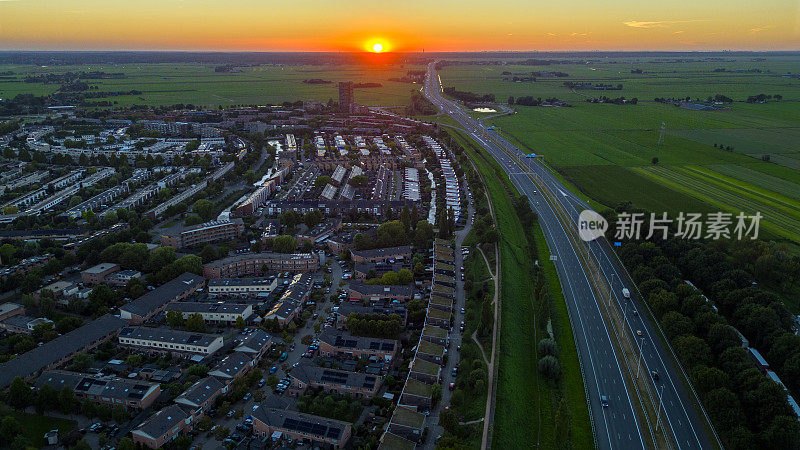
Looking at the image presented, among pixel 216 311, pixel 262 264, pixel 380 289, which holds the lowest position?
pixel 216 311

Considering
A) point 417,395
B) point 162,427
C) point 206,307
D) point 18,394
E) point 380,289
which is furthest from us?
point 380,289

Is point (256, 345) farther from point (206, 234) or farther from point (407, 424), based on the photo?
point (206, 234)

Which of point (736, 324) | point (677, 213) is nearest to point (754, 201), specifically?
point (677, 213)

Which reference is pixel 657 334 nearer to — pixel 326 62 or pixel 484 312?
pixel 484 312

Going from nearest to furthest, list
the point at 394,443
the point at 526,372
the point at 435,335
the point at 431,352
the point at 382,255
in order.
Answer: the point at 394,443 < the point at 526,372 < the point at 431,352 < the point at 435,335 < the point at 382,255

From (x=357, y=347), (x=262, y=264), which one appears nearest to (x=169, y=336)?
(x=262, y=264)

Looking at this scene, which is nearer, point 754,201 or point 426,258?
point 426,258

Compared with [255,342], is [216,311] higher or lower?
higher

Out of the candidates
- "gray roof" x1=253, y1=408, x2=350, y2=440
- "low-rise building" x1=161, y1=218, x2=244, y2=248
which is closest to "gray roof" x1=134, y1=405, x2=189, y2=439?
"gray roof" x1=253, y1=408, x2=350, y2=440
